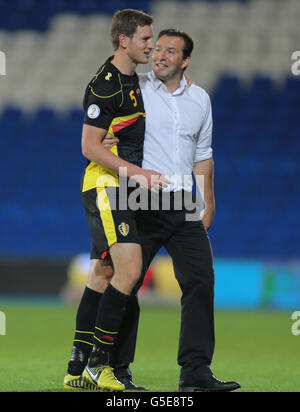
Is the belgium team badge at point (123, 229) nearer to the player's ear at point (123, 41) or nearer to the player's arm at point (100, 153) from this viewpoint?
the player's arm at point (100, 153)

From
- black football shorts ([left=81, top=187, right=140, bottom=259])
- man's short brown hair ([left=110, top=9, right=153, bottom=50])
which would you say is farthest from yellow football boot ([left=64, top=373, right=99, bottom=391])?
man's short brown hair ([left=110, top=9, right=153, bottom=50])

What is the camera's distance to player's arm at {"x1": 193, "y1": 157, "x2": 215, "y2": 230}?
4.64 metres

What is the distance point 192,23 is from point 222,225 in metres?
4.31

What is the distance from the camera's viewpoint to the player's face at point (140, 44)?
4.27 metres

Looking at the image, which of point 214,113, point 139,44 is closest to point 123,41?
point 139,44

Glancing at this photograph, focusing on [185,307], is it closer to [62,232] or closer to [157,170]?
[157,170]

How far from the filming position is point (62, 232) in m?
13.7

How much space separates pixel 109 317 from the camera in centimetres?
419

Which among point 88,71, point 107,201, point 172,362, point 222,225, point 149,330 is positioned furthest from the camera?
point 88,71

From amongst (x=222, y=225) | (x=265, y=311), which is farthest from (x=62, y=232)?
(x=265, y=311)

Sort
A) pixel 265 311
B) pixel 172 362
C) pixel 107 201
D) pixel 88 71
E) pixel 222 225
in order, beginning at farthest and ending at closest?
pixel 88 71
pixel 222 225
pixel 265 311
pixel 172 362
pixel 107 201

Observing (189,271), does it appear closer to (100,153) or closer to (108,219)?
(108,219)

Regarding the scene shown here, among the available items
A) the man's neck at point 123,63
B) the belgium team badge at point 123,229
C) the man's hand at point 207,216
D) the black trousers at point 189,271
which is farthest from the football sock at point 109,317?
the man's neck at point 123,63

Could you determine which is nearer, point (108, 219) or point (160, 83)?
point (108, 219)
